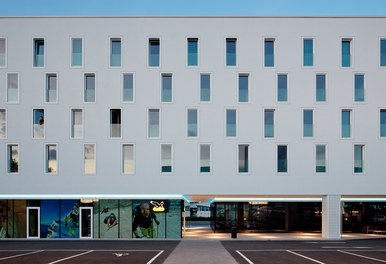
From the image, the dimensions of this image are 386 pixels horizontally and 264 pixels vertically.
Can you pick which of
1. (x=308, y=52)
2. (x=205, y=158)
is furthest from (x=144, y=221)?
(x=308, y=52)

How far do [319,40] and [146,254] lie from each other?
1881 cm

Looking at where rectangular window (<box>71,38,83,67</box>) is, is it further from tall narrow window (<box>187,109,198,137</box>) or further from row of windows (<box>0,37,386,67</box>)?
tall narrow window (<box>187,109,198,137</box>)

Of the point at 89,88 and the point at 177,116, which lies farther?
the point at 89,88

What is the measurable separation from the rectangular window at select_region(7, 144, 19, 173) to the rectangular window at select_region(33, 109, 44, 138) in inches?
66.5

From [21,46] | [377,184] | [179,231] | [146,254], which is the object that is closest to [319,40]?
[377,184]

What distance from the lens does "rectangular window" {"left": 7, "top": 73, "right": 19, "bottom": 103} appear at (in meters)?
26.6

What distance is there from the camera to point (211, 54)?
2683cm

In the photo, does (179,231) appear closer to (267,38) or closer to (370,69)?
(267,38)

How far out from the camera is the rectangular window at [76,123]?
1043 inches

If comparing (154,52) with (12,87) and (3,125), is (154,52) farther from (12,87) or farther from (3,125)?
(3,125)

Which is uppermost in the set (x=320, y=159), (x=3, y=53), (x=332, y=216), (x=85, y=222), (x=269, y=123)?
(x=3, y=53)

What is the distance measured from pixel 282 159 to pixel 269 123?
8.74ft

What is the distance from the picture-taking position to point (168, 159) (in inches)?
1034

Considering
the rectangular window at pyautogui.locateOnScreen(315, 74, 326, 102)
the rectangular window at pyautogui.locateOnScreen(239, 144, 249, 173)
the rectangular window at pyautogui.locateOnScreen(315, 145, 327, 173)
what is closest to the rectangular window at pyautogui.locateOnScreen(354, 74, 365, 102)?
the rectangular window at pyautogui.locateOnScreen(315, 74, 326, 102)
